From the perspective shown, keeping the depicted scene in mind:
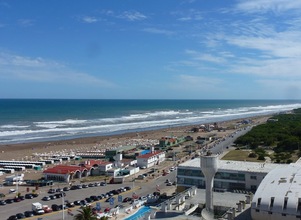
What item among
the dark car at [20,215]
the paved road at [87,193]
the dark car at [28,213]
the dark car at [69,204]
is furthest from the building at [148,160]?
the dark car at [20,215]

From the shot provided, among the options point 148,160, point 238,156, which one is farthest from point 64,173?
point 238,156

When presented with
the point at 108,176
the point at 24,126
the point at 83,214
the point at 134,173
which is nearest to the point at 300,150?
the point at 134,173

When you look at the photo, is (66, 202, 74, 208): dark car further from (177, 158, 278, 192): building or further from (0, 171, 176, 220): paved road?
(177, 158, 278, 192): building

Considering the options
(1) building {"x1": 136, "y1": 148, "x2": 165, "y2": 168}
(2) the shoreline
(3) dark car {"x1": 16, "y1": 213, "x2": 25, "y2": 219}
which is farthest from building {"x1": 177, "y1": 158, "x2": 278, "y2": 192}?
(2) the shoreline

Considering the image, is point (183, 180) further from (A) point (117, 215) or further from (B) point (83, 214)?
(B) point (83, 214)

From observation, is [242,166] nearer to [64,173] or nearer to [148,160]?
[148,160]

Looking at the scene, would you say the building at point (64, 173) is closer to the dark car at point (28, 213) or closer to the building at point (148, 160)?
the building at point (148, 160)
